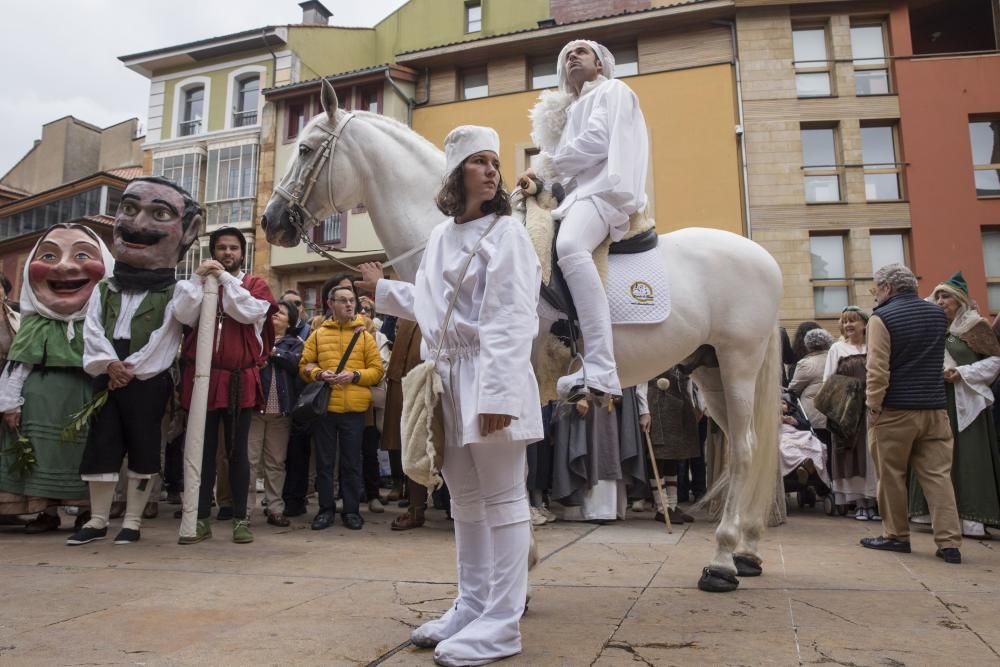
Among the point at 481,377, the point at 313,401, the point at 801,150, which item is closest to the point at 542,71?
the point at 801,150

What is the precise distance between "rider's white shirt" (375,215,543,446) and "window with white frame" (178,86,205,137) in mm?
24261

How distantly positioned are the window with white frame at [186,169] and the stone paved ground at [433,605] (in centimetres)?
2001

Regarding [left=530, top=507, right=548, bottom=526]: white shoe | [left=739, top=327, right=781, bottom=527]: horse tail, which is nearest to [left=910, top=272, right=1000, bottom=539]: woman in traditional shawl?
[left=739, top=327, right=781, bottom=527]: horse tail

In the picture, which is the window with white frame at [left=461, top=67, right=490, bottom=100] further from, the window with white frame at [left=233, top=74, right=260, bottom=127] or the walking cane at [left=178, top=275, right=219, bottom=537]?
the walking cane at [left=178, top=275, right=219, bottom=537]

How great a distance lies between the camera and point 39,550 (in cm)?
452

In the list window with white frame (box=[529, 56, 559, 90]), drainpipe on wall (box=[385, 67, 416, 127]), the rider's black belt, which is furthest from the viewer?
drainpipe on wall (box=[385, 67, 416, 127])

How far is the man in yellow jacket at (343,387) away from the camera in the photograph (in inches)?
233

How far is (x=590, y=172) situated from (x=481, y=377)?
192cm

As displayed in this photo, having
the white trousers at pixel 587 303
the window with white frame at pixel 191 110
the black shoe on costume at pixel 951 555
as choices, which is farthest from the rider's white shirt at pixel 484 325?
the window with white frame at pixel 191 110

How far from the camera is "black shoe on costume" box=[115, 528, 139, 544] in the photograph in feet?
15.6

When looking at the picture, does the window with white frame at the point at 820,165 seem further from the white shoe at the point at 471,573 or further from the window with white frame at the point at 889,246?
the white shoe at the point at 471,573

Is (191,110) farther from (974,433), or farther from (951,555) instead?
(951,555)

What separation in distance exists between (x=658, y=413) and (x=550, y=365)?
168 inches

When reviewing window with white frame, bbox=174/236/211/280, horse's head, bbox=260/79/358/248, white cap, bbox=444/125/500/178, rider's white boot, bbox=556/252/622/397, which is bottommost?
rider's white boot, bbox=556/252/622/397
